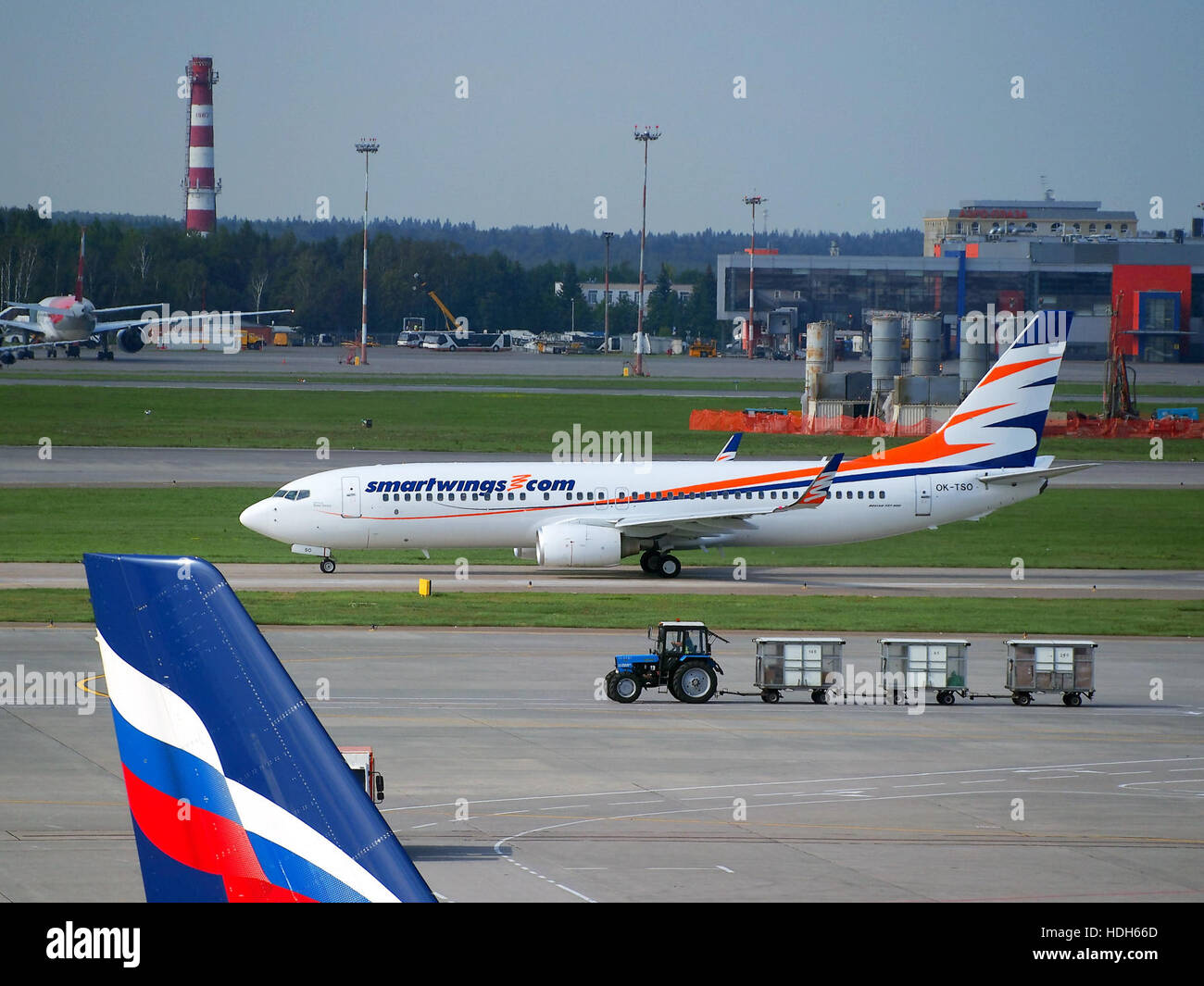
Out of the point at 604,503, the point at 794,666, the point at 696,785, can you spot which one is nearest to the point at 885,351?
the point at 604,503

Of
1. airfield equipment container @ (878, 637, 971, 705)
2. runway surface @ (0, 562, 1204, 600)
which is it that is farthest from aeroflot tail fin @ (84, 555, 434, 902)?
runway surface @ (0, 562, 1204, 600)

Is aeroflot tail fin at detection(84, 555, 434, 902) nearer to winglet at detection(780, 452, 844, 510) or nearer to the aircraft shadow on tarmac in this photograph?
the aircraft shadow on tarmac

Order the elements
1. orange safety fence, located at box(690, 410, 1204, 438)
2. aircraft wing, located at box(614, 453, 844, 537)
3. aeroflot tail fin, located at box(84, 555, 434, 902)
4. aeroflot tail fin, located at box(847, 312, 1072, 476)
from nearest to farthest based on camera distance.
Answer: aeroflot tail fin, located at box(84, 555, 434, 902), aircraft wing, located at box(614, 453, 844, 537), aeroflot tail fin, located at box(847, 312, 1072, 476), orange safety fence, located at box(690, 410, 1204, 438)

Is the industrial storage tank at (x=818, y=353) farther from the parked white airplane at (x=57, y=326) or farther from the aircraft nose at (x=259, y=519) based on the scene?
the parked white airplane at (x=57, y=326)

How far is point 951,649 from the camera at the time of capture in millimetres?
33594

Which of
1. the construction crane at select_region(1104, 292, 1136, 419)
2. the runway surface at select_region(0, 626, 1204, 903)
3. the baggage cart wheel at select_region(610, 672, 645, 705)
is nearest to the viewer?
the runway surface at select_region(0, 626, 1204, 903)

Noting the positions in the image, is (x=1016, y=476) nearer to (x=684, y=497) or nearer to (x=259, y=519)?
(x=684, y=497)

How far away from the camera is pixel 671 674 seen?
32906mm

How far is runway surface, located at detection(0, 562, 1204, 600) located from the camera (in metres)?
49.2

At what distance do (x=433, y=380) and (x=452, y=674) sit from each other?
373ft

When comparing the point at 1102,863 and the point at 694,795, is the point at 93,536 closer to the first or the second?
the point at 694,795

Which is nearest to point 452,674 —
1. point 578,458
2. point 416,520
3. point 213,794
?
point 416,520

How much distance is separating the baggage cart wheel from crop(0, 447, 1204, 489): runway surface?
43.8 m

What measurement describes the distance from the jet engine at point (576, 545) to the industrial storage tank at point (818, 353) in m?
61.0
